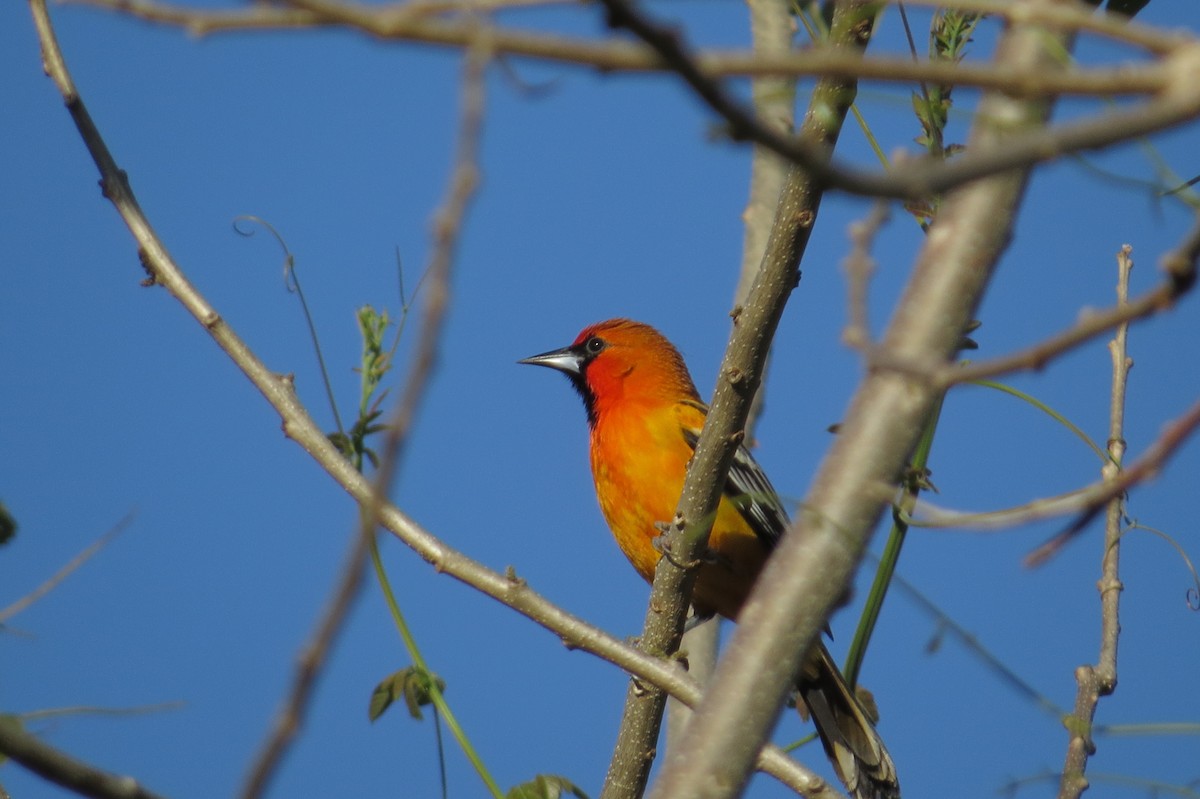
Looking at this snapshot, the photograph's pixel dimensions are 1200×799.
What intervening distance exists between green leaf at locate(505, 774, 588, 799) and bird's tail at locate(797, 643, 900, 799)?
1.80 metres

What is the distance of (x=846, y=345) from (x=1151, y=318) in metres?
0.38

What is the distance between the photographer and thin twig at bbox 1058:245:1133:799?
8.58 feet

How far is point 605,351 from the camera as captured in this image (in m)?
Result: 6.42

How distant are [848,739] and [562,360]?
2569 millimetres

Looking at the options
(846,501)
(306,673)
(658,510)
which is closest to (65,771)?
(306,673)

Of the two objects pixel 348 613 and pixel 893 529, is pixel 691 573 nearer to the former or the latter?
pixel 893 529

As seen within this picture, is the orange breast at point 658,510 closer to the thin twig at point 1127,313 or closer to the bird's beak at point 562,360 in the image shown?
the bird's beak at point 562,360

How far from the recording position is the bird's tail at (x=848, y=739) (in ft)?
15.6

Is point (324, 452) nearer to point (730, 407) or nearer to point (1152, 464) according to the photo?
point (730, 407)

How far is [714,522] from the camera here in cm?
483

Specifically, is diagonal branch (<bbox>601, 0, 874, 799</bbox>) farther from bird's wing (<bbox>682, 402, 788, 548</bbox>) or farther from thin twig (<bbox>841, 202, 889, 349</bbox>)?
bird's wing (<bbox>682, 402, 788, 548</bbox>)

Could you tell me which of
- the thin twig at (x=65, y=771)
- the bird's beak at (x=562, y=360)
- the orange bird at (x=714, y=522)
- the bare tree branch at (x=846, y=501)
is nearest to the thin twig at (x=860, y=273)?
the bare tree branch at (x=846, y=501)

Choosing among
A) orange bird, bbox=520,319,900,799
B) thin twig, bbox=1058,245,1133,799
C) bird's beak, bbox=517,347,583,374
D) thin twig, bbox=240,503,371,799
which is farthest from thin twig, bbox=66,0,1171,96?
bird's beak, bbox=517,347,583,374

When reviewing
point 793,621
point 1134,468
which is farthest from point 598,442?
point 1134,468
